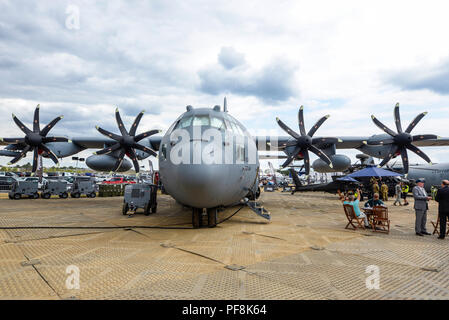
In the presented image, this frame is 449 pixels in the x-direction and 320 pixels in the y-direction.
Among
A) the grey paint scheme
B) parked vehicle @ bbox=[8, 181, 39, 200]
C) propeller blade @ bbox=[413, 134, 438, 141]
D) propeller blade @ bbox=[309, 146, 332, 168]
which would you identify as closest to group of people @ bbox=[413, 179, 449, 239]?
the grey paint scheme

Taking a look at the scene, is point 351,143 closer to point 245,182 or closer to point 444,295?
point 245,182

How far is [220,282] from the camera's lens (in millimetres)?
4211

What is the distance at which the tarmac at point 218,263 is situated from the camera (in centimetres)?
385

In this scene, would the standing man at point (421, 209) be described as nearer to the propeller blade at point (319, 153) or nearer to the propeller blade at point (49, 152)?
the propeller blade at point (319, 153)

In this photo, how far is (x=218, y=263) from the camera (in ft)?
17.2

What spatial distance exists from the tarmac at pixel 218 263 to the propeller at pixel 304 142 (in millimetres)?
7863

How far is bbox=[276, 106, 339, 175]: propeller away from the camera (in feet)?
53.2

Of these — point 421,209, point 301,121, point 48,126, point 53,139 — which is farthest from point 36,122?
point 421,209

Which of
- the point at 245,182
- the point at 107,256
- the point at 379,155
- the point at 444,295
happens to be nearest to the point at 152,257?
the point at 107,256

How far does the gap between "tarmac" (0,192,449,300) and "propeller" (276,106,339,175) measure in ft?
25.8

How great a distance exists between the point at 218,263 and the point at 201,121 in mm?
4298

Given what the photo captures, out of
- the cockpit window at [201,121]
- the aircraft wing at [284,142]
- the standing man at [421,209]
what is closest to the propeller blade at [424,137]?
the aircraft wing at [284,142]
